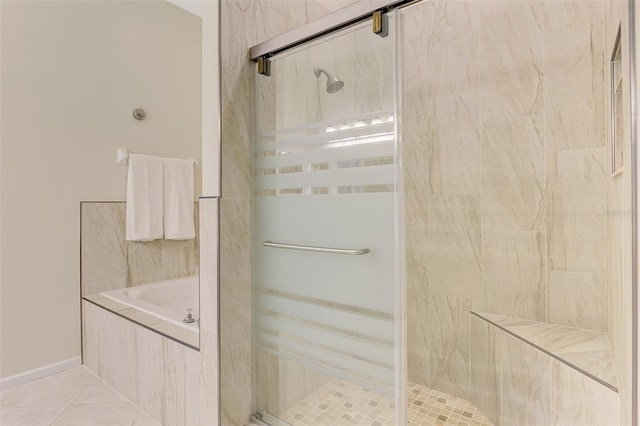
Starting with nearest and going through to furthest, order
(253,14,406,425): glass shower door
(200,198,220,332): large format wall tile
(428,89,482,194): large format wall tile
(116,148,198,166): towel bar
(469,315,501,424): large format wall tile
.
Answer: (253,14,406,425): glass shower door < (200,198,220,332): large format wall tile < (469,315,501,424): large format wall tile < (428,89,482,194): large format wall tile < (116,148,198,166): towel bar

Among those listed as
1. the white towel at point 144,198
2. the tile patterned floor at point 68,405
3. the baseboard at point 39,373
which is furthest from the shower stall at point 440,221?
the baseboard at point 39,373

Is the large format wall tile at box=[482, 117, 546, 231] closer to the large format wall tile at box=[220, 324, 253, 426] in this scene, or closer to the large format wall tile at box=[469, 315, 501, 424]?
the large format wall tile at box=[469, 315, 501, 424]

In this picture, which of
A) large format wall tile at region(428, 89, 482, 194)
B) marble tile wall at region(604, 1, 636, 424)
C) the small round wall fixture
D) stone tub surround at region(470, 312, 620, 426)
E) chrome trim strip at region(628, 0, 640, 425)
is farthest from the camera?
the small round wall fixture

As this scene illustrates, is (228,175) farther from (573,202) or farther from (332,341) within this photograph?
(573,202)

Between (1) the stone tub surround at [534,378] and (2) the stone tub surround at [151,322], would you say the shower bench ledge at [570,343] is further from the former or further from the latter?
(2) the stone tub surround at [151,322]

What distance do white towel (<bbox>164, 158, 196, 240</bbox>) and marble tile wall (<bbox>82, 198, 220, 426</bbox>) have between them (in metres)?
0.88

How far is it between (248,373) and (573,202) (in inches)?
74.0

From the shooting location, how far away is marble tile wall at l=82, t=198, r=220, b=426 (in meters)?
1.58

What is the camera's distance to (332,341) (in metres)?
1.45

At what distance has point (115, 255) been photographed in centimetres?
262

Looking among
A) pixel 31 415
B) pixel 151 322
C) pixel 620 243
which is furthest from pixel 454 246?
pixel 31 415

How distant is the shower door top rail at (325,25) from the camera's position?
129cm

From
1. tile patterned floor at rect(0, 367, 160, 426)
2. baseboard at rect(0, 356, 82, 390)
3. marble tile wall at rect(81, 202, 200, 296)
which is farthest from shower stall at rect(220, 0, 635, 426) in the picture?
baseboard at rect(0, 356, 82, 390)

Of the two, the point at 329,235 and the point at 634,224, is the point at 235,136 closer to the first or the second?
the point at 329,235
